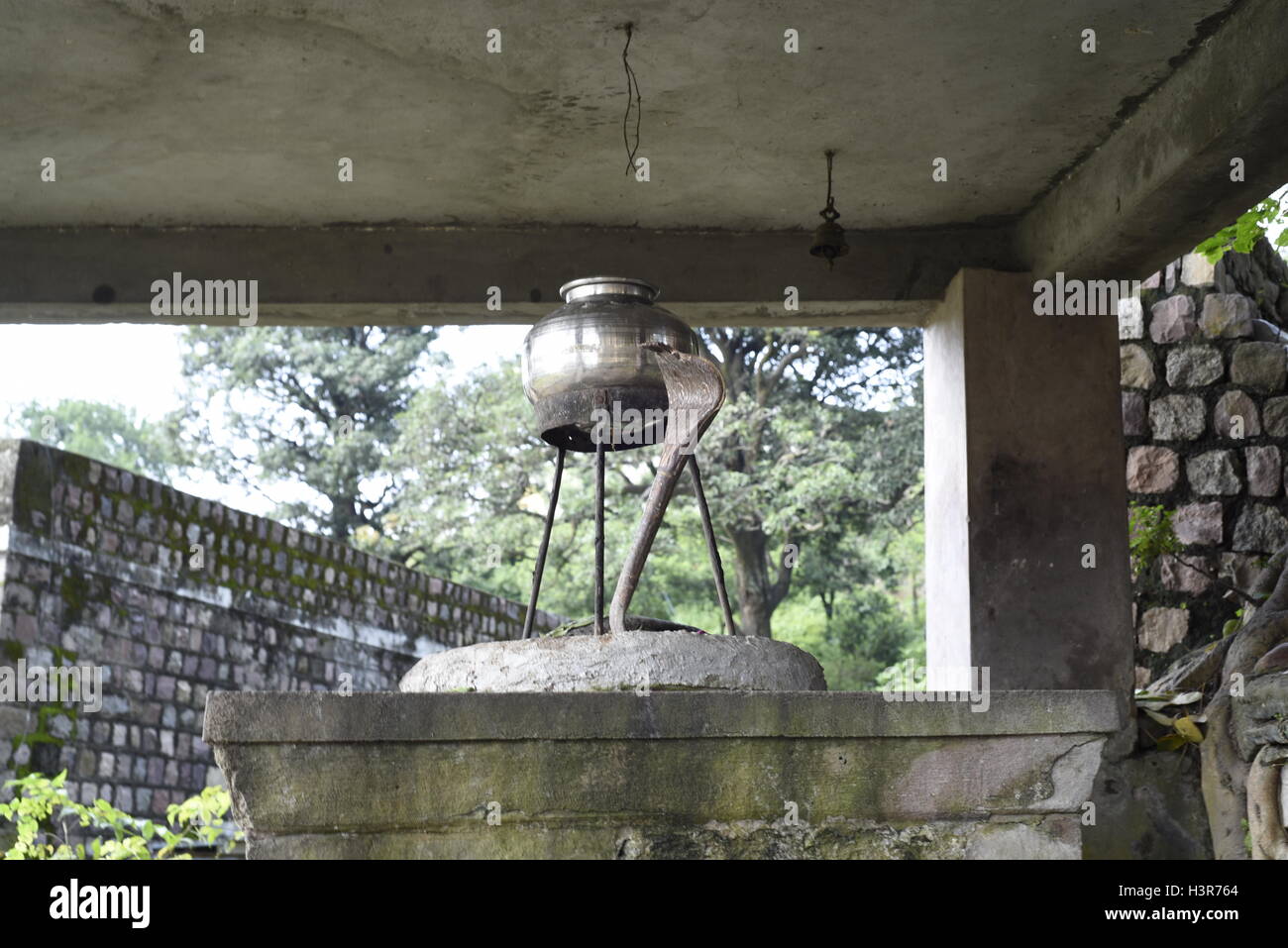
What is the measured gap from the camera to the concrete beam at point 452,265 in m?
5.94

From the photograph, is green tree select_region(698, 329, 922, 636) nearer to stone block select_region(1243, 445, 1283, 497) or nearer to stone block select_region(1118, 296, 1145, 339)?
stone block select_region(1118, 296, 1145, 339)

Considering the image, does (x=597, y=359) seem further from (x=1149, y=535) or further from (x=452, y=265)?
(x=1149, y=535)

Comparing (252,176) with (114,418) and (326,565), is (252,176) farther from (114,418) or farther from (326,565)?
(114,418)

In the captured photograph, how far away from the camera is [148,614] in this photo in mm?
7945

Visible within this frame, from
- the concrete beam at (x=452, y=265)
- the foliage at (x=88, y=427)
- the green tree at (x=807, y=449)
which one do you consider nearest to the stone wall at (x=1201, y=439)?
the concrete beam at (x=452, y=265)

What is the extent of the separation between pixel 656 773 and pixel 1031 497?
330 centimetres

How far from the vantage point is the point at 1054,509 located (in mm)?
5551

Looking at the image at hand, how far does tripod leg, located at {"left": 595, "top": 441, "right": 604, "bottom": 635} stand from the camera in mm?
2992

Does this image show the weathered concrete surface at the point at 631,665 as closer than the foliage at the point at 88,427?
Yes

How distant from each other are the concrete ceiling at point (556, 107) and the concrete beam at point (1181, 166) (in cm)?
10

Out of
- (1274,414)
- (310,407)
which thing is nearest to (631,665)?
(1274,414)

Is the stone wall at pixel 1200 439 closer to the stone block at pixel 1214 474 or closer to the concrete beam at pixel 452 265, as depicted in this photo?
the stone block at pixel 1214 474
